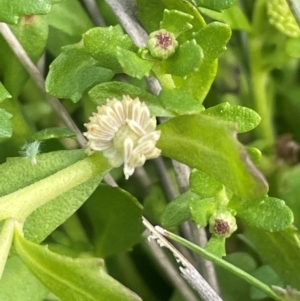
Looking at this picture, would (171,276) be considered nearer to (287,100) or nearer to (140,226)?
(140,226)

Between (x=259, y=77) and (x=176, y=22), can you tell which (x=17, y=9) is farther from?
(x=259, y=77)

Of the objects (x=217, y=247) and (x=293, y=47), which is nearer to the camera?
(x=217, y=247)

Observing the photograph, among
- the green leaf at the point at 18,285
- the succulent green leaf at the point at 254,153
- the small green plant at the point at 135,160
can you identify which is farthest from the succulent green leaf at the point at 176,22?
the green leaf at the point at 18,285

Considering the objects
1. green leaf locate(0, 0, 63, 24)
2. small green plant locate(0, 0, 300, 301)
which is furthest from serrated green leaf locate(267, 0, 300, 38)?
green leaf locate(0, 0, 63, 24)

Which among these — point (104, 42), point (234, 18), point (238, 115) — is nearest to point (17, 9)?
point (104, 42)

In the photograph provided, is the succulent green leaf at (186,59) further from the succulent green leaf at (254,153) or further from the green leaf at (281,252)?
the green leaf at (281,252)
